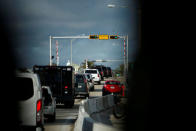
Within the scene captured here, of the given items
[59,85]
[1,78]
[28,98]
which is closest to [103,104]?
[59,85]

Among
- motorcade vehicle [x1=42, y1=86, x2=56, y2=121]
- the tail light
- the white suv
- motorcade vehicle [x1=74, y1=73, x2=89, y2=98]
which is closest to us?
the tail light

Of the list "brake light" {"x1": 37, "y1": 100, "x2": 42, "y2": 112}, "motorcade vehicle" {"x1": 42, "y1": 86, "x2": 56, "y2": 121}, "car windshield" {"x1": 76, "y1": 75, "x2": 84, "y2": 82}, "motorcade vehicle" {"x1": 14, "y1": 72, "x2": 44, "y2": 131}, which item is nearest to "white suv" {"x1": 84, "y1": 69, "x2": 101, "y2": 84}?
"car windshield" {"x1": 76, "y1": 75, "x2": 84, "y2": 82}

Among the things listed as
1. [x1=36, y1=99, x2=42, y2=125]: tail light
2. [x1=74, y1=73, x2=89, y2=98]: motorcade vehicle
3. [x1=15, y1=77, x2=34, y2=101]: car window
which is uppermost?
[x1=15, y1=77, x2=34, y2=101]: car window

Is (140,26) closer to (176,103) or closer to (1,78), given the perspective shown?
(176,103)

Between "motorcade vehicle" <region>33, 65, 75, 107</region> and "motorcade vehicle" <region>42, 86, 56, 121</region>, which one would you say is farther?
"motorcade vehicle" <region>33, 65, 75, 107</region>

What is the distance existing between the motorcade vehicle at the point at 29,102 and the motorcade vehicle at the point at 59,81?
508 inches

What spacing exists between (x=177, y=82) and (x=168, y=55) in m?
0.25

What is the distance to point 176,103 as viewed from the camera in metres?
2.54

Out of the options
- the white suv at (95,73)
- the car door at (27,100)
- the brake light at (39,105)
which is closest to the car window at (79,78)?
the brake light at (39,105)

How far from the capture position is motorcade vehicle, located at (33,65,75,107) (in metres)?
20.7

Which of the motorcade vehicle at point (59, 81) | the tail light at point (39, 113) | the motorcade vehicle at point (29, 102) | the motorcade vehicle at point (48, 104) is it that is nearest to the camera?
the motorcade vehicle at point (29, 102)

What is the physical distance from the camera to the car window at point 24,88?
727cm

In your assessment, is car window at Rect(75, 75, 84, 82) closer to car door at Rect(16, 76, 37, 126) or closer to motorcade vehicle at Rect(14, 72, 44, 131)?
motorcade vehicle at Rect(14, 72, 44, 131)

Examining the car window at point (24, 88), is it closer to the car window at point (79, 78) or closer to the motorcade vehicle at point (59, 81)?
the motorcade vehicle at point (59, 81)
